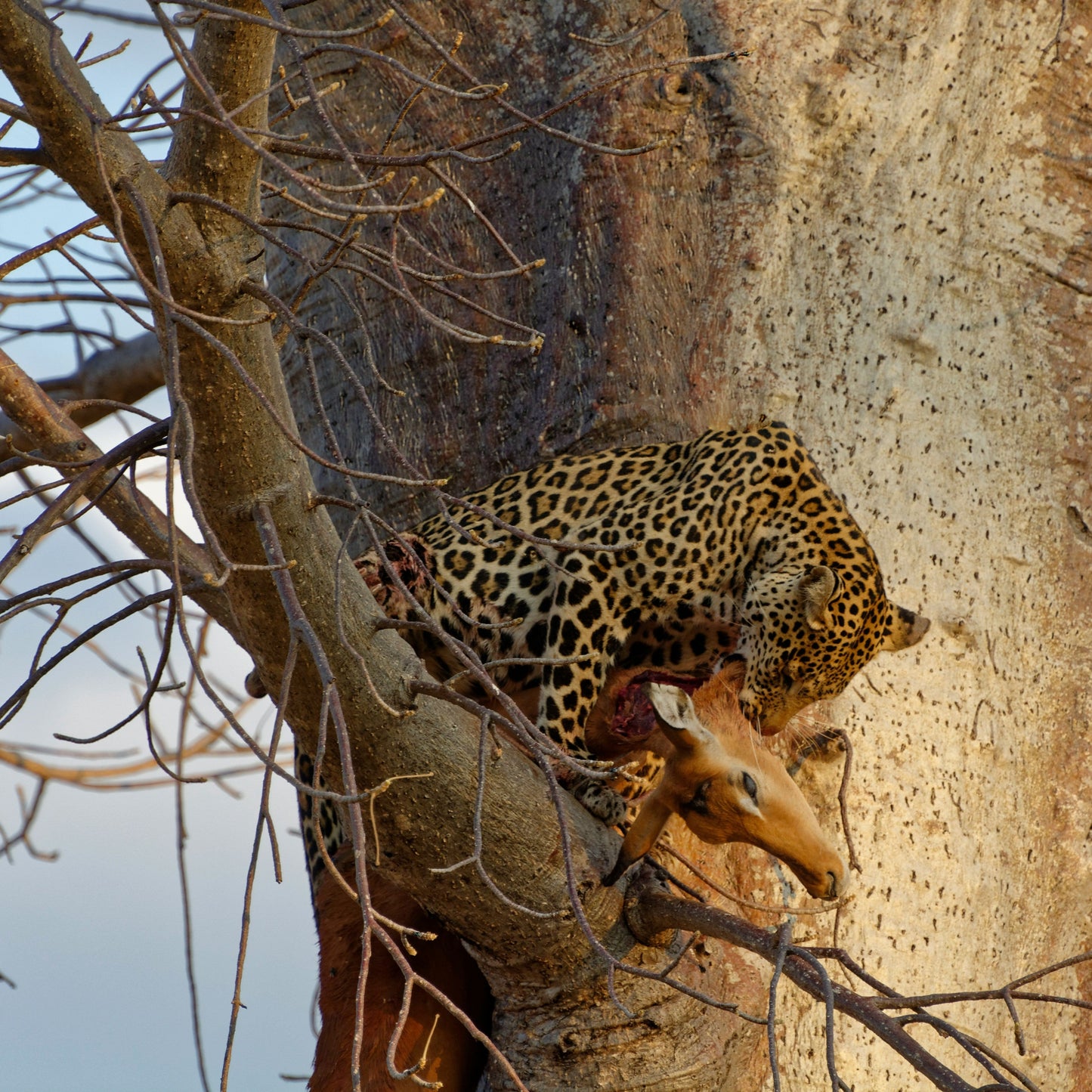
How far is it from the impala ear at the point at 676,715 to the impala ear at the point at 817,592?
2.47 ft

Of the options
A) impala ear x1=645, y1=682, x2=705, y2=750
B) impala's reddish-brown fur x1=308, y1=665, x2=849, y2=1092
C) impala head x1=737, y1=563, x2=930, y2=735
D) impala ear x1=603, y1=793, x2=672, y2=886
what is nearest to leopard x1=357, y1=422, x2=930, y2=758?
impala head x1=737, y1=563, x2=930, y2=735

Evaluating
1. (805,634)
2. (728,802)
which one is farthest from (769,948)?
(805,634)

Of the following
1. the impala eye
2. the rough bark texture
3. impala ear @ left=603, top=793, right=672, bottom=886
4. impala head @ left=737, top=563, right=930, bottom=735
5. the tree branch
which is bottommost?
the tree branch

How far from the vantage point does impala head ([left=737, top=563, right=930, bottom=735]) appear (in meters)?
3.48

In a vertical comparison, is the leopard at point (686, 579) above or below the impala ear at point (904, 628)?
above

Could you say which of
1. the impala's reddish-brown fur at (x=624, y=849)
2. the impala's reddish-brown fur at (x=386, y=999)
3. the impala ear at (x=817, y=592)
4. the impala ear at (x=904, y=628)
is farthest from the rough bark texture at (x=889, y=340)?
the impala's reddish-brown fur at (x=386, y=999)

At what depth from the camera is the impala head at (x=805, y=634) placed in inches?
137

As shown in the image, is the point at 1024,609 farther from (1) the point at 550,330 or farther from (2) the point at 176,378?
(2) the point at 176,378

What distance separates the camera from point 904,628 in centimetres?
365

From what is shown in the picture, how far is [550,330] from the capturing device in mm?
4070

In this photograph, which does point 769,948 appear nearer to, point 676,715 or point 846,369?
point 676,715

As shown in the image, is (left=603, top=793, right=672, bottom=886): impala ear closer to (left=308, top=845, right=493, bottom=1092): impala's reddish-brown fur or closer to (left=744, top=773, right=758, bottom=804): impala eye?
(left=744, top=773, right=758, bottom=804): impala eye

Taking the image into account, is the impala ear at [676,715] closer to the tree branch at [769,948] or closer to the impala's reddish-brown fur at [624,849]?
the impala's reddish-brown fur at [624,849]

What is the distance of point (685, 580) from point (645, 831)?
91 centimetres
